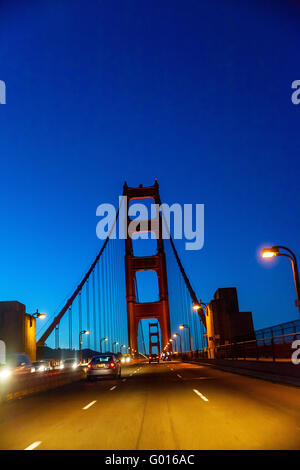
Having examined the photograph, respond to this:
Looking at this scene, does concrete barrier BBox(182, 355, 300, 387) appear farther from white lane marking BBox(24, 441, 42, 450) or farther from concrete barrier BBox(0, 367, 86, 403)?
white lane marking BBox(24, 441, 42, 450)

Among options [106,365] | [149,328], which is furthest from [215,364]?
[149,328]

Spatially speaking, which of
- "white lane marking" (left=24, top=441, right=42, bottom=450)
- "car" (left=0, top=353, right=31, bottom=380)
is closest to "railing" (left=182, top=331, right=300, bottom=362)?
"car" (left=0, top=353, right=31, bottom=380)

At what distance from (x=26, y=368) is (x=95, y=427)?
15.9m

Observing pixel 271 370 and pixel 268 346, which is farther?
pixel 268 346

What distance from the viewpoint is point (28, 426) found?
332 inches

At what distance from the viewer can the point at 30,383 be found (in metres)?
18.2

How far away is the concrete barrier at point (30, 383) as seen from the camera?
14.7 metres

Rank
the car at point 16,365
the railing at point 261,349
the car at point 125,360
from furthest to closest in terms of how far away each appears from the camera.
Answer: the car at point 125,360, the railing at point 261,349, the car at point 16,365

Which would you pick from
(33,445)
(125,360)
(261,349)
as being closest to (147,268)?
(125,360)

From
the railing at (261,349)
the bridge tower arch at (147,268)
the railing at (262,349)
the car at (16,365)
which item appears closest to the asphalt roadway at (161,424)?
the railing at (261,349)

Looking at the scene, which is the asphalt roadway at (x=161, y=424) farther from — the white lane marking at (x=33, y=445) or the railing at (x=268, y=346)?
the railing at (x=268, y=346)

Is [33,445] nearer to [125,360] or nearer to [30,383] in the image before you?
[30,383]
